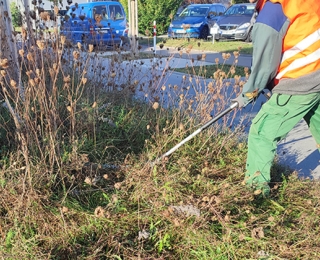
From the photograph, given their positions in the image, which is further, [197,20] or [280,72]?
[197,20]

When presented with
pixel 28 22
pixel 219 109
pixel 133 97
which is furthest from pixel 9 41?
pixel 219 109

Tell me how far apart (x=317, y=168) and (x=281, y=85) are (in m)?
1.44

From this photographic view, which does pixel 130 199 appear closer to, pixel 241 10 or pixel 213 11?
pixel 241 10

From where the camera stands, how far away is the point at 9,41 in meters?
4.01

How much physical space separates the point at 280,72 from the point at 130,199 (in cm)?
145

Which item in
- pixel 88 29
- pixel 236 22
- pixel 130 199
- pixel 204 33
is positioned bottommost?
pixel 204 33

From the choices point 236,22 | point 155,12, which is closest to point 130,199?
point 236,22

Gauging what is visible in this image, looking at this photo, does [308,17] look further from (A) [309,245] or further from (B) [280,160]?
(B) [280,160]

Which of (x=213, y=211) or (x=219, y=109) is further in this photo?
(x=219, y=109)

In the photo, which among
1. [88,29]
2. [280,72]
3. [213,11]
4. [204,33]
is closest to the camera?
[280,72]

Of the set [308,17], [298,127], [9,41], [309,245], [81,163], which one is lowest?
[298,127]

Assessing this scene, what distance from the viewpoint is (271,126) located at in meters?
2.57

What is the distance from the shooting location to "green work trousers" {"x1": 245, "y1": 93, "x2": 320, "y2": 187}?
2519mm

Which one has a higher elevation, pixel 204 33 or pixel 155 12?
pixel 155 12
